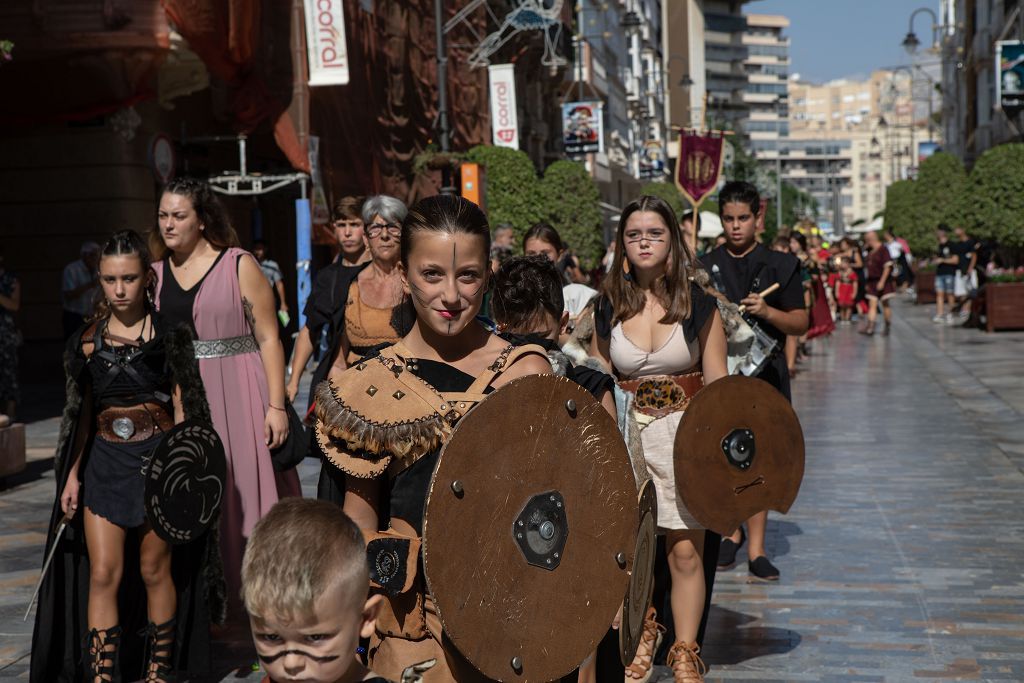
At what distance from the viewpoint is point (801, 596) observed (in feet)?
23.0

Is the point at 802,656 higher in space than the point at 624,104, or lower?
lower

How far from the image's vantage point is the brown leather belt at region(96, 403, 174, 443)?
17.4ft

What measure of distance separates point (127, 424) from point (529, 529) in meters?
2.77

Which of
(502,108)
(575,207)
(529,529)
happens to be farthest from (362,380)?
(502,108)

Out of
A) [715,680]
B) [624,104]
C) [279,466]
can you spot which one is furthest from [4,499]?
[624,104]

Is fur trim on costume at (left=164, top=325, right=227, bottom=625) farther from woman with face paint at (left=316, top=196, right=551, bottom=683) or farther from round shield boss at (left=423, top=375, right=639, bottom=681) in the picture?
round shield boss at (left=423, top=375, right=639, bottom=681)

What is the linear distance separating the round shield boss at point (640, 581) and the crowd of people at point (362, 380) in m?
0.30

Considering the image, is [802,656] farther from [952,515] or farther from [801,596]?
[952,515]

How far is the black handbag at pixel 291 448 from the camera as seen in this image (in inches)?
241

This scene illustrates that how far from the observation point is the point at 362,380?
313 centimetres

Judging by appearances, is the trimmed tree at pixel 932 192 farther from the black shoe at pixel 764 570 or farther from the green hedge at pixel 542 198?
the black shoe at pixel 764 570

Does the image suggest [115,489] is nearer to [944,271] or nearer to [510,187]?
[510,187]

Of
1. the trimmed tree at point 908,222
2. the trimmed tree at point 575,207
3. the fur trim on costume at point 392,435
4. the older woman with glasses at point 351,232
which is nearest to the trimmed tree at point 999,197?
the trimmed tree at point 575,207

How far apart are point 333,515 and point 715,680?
3.38 meters
